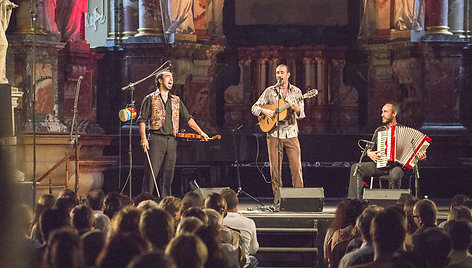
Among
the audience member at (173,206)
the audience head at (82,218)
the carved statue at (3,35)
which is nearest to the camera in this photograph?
the audience head at (82,218)

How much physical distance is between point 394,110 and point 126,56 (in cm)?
596

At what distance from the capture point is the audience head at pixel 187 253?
4.96 meters

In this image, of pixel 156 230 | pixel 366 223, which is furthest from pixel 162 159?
pixel 156 230

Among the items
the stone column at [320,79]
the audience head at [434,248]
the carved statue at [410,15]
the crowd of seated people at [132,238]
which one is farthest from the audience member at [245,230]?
the stone column at [320,79]


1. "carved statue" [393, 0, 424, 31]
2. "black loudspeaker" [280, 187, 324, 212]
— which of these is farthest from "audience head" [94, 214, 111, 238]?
"carved statue" [393, 0, 424, 31]

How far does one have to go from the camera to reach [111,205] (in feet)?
28.7

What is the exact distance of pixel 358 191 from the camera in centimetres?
1282

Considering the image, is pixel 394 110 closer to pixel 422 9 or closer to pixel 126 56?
pixel 422 9

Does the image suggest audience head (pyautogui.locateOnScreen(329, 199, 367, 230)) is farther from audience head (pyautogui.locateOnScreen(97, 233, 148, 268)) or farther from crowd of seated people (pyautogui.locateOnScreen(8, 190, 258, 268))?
audience head (pyautogui.locateOnScreen(97, 233, 148, 268))

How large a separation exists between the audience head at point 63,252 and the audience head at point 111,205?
3333 mm

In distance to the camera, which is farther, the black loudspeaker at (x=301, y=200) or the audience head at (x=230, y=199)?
the black loudspeaker at (x=301, y=200)

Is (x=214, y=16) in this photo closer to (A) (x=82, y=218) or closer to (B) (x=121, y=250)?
(A) (x=82, y=218)

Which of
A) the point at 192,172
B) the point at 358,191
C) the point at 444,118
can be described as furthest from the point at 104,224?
the point at 444,118

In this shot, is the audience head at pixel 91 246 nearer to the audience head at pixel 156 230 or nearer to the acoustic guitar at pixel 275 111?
the audience head at pixel 156 230
